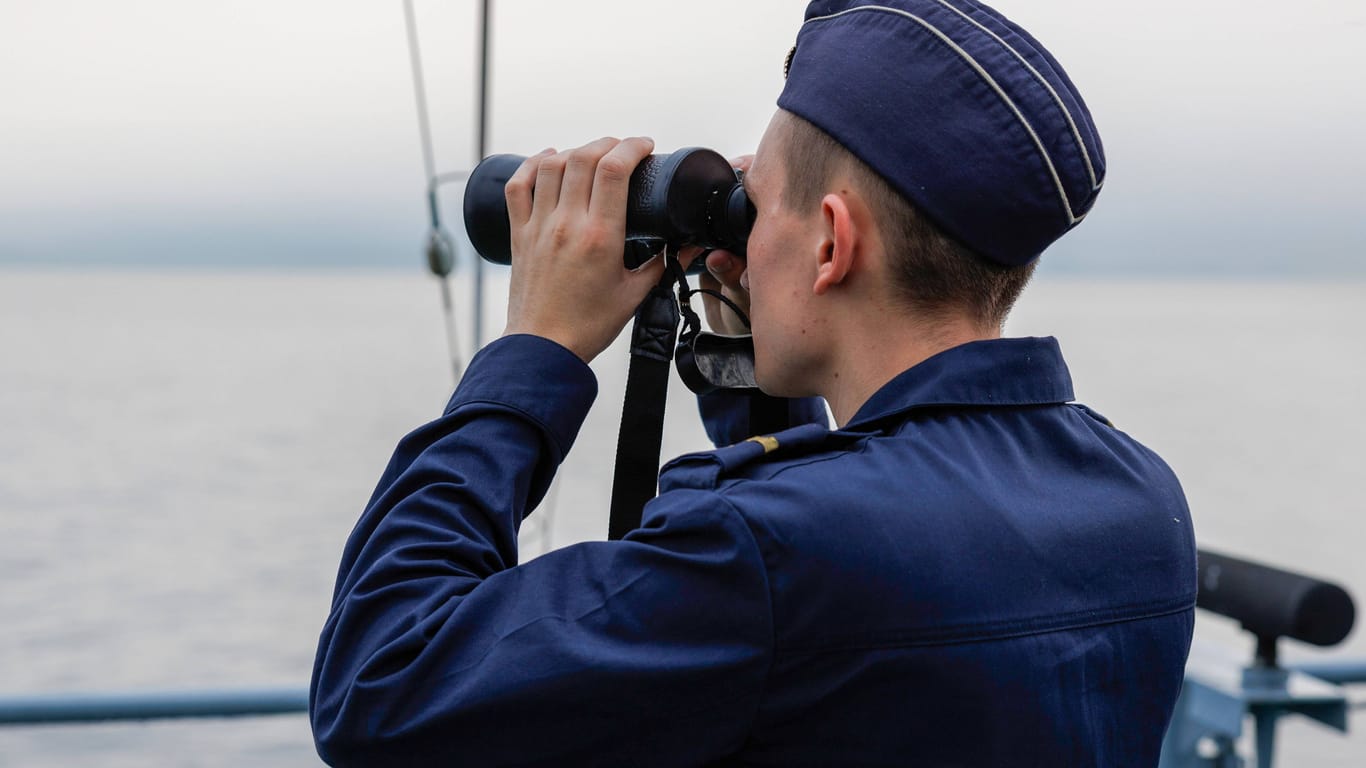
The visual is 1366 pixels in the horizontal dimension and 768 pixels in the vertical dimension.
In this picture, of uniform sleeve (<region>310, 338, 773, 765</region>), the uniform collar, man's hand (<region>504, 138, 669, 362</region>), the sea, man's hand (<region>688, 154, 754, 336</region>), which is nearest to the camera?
uniform sleeve (<region>310, 338, 773, 765</region>)

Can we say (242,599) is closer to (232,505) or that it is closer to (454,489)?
(232,505)

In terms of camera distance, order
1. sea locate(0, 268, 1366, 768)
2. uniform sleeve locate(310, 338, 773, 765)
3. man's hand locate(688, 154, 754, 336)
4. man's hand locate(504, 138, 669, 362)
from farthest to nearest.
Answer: sea locate(0, 268, 1366, 768) → man's hand locate(688, 154, 754, 336) → man's hand locate(504, 138, 669, 362) → uniform sleeve locate(310, 338, 773, 765)

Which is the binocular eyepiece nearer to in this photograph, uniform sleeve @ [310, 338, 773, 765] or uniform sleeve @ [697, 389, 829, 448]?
uniform sleeve @ [697, 389, 829, 448]

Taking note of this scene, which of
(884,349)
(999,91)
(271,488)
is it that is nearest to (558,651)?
(884,349)

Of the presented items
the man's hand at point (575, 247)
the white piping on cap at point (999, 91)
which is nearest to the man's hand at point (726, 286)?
the man's hand at point (575, 247)

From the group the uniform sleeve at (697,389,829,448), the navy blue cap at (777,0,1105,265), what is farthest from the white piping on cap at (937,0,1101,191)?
the uniform sleeve at (697,389,829,448)

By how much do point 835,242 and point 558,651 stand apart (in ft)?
0.96

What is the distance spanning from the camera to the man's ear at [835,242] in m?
0.81

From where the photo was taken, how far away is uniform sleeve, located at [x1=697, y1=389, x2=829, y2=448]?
1.13 metres

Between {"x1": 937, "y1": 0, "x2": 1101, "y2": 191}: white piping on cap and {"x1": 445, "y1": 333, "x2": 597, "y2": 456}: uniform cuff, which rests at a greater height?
{"x1": 937, "y1": 0, "x2": 1101, "y2": 191}: white piping on cap

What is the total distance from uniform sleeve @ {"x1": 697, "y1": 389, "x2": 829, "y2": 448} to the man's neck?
24cm

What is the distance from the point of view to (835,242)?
2.69ft

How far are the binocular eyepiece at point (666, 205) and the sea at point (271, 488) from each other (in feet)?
0.36

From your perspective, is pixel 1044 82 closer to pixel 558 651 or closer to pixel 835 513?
pixel 835 513
